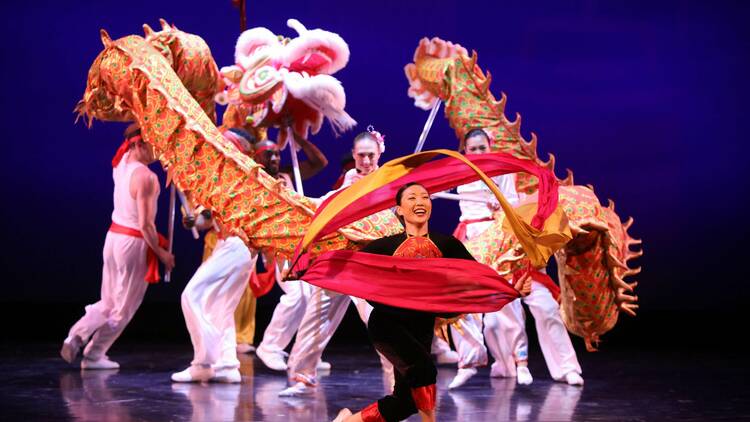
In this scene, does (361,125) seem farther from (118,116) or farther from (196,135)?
(196,135)

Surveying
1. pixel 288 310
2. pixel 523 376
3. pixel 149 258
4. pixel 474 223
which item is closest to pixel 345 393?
pixel 523 376

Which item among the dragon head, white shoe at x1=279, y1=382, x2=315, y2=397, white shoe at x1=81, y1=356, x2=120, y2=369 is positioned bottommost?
white shoe at x1=279, y1=382, x2=315, y2=397

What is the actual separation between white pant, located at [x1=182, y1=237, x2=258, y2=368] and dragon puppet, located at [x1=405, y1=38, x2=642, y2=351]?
1653 mm

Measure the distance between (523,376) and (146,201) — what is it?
8.77ft

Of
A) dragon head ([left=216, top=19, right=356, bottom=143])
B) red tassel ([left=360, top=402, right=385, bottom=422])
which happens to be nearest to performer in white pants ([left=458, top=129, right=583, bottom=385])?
dragon head ([left=216, top=19, right=356, bottom=143])

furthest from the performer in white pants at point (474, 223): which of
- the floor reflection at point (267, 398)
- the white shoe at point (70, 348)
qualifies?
the white shoe at point (70, 348)

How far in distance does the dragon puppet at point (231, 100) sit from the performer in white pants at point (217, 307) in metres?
0.43

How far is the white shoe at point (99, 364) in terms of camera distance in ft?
21.1

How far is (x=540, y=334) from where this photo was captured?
620 centimetres

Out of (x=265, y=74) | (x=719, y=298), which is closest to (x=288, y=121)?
(x=265, y=74)

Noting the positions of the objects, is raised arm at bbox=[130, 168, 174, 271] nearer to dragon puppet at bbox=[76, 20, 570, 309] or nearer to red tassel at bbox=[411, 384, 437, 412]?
dragon puppet at bbox=[76, 20, 570, 309]

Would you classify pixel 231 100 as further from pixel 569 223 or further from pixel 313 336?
pixel 569 223

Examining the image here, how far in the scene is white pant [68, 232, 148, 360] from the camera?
6.38m

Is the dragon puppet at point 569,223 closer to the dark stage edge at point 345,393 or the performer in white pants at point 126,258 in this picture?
the dark stage edge at point 345,393
